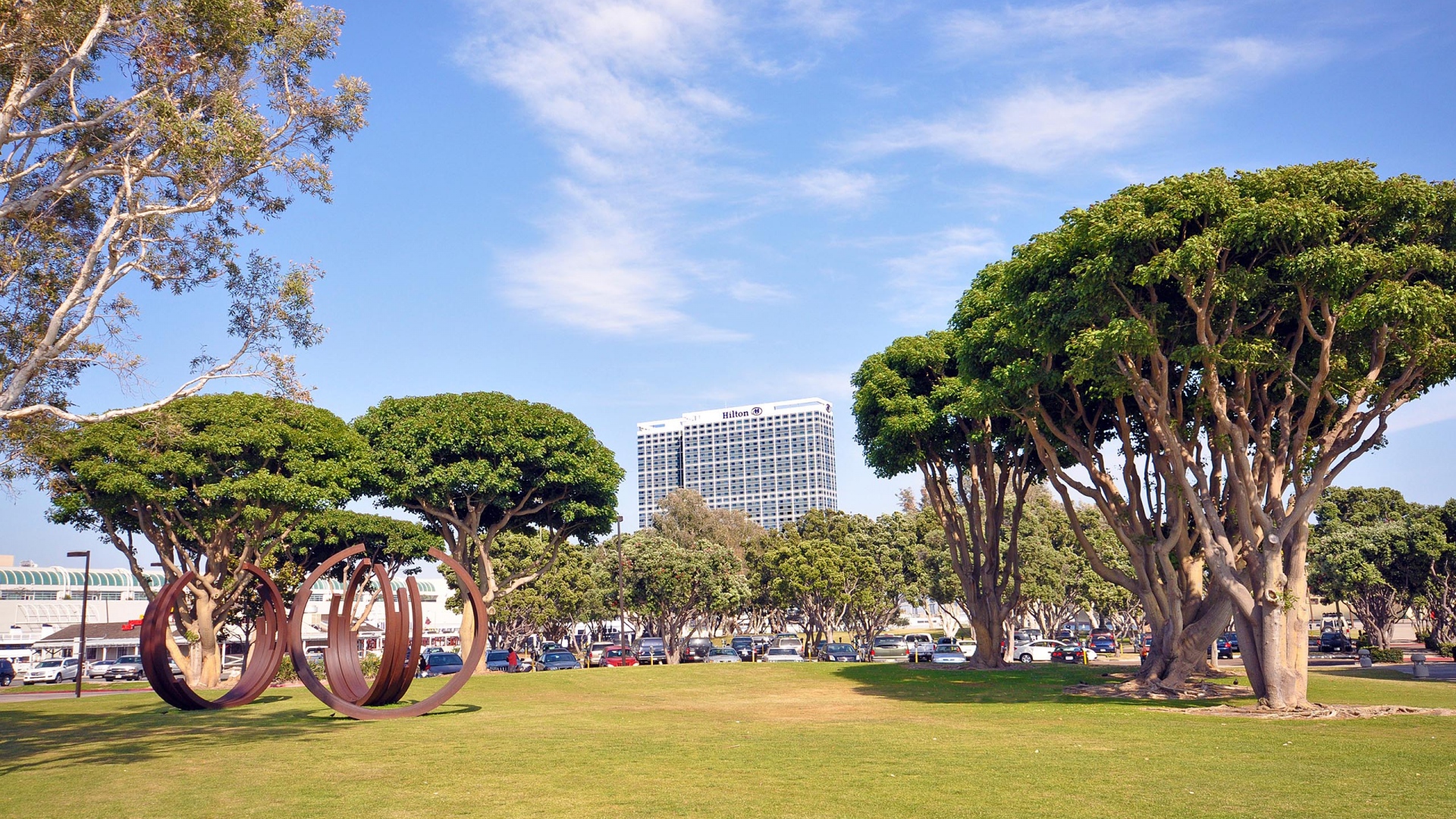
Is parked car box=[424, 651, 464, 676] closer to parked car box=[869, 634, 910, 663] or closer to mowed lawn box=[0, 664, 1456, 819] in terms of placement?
mowed lawn box=[0, 664, 1456, 819]

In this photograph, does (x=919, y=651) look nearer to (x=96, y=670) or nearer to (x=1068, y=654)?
(x=1068, y=654)

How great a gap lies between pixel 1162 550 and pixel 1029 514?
148 ft

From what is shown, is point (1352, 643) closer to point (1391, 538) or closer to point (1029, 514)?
point (1391, 538)

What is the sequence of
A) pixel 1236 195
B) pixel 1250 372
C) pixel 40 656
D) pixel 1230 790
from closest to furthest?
1. pixel 1230 790
2. pixel 1236 195
3. pixel 1250 372
4. pixel 40 656

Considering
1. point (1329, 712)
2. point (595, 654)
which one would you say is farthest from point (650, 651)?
point (1329, 712)

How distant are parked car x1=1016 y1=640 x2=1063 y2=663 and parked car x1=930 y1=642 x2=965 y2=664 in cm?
494

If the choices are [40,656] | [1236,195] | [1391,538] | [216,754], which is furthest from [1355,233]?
[40,656]

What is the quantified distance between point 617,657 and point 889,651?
1608 cm

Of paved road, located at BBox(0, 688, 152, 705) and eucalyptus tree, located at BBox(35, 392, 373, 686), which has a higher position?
eucalyptus tree, located at BBox(35, 392, 373, 686)

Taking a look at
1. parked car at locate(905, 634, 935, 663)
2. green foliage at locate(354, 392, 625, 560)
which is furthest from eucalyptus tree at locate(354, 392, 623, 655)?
parked car at locate(905, 634, 935, 663)

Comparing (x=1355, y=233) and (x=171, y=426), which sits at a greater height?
(x=1355, y=233)

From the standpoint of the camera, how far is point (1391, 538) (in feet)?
174

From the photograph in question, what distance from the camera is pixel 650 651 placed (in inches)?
2724

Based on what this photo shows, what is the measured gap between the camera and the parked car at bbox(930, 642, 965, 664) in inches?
1811
